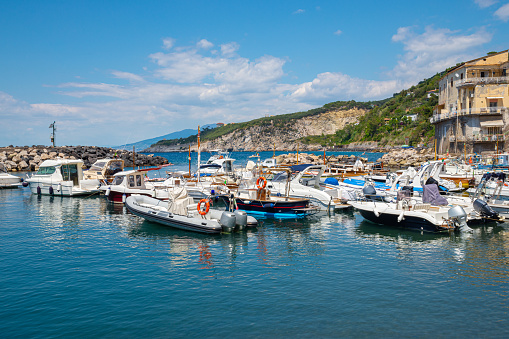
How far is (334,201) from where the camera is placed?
28.0m

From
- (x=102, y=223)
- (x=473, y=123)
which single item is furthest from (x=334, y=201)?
(x=473, y=123)

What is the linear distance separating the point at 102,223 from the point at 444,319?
20.5 m

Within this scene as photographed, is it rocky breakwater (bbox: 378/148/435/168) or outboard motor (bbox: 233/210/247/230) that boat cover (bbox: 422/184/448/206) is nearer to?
outboard motor (bbox: 233/210/247/230)

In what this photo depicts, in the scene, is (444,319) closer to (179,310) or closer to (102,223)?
(179,310)

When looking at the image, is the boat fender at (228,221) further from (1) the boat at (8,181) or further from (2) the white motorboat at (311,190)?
(1) the boat at (8,181)

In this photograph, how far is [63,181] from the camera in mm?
36250

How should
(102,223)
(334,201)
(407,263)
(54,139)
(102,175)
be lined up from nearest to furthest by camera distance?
1. (407,263)
2. (102,223)
3. (334,201)
4. (102,175)
5. (54,139)

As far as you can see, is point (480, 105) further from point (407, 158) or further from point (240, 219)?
point (240, 219)

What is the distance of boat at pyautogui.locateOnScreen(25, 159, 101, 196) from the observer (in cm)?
3566

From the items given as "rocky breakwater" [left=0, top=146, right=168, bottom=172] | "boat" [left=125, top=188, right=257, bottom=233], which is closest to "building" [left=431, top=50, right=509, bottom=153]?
"boat" [left=125, top=188, right=257, bottom=233]

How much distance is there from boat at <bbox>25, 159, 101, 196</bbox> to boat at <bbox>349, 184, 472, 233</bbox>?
25613 mm

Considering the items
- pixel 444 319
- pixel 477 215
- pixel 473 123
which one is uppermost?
pixel 473 123

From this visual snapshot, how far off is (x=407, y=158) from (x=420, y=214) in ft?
188

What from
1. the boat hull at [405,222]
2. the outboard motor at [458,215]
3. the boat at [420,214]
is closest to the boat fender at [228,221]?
the boat at [420,214]
